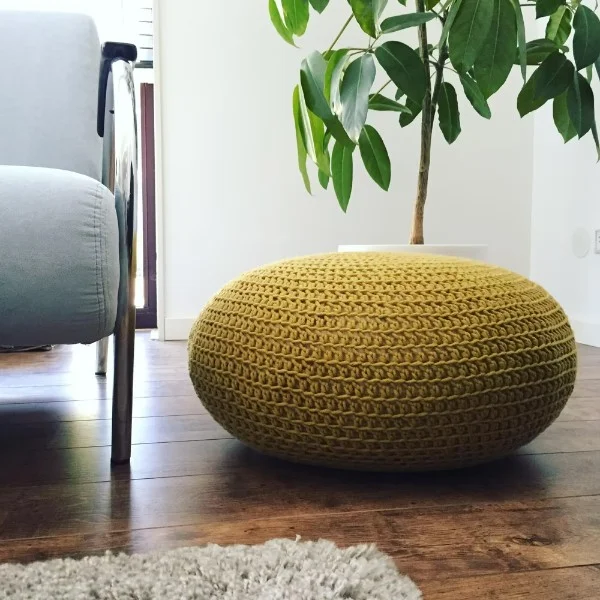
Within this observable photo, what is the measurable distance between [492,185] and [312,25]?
818 millimetres

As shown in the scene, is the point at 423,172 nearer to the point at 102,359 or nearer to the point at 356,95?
the point at 356,95

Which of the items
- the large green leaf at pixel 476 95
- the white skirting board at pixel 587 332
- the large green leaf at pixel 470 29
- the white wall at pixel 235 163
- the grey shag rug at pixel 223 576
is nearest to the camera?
the grey shag rug at pixel 223 576

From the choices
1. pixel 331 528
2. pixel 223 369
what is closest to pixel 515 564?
pixel 331 528

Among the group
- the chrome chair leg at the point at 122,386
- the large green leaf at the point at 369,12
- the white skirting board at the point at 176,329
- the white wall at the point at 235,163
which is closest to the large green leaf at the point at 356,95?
the large green leaf at the point at 369,12

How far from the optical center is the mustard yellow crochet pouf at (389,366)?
725mm

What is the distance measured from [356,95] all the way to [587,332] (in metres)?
1.27

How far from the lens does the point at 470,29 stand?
1.02m

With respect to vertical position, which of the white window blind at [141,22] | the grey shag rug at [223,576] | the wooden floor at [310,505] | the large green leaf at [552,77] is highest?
the white window blind at [141,22]

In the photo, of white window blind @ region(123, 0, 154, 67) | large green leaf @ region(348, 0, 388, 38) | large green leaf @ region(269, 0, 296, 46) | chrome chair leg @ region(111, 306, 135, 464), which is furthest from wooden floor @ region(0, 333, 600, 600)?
white window blind @ region(123, 0, 154, 67)

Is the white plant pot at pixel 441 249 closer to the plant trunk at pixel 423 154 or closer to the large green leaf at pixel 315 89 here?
the plant trunk at pixel 423 154

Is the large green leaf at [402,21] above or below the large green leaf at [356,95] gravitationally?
above

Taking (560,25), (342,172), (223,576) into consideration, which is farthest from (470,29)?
(223,576)

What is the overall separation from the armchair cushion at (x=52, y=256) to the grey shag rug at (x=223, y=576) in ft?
0.81

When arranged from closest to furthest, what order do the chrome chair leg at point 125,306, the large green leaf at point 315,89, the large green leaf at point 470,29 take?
the chrome chair leg at point 125,306 → the large green leaf at point 470,29 → the large green leaf at point 315,89
